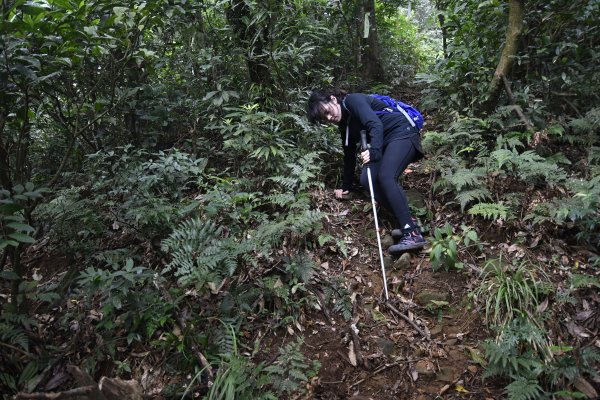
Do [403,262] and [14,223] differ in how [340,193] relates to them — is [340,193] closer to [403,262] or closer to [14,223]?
[403,262]

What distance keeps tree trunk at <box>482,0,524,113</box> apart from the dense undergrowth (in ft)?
0.58

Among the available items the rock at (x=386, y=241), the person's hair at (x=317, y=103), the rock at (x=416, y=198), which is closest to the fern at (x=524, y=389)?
the rock at (x=386, y=241)

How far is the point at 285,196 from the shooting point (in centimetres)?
450

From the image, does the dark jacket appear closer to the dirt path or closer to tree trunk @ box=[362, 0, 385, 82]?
the dirt path

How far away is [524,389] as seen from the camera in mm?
2785

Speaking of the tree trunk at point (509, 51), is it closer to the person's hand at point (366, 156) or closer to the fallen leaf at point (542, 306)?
the person's hand at point (366, 156)

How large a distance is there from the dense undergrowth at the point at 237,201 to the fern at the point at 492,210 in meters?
0.03

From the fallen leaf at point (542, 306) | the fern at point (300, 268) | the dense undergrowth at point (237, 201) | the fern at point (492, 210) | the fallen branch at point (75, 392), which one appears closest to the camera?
the fallen branch at point (75, 392)

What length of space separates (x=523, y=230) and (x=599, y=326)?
126cm

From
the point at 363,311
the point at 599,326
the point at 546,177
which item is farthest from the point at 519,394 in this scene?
the point at 546,177

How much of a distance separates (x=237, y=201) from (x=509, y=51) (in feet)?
15.0

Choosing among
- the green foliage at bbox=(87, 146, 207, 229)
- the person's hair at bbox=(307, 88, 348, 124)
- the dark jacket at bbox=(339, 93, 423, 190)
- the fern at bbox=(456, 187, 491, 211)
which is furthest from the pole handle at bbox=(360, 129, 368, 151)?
the green foliage at bbox=(87, 146, 207, 229)

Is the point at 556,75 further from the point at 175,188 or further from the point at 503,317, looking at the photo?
the point at 175,188

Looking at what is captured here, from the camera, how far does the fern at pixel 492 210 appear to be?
421cm
